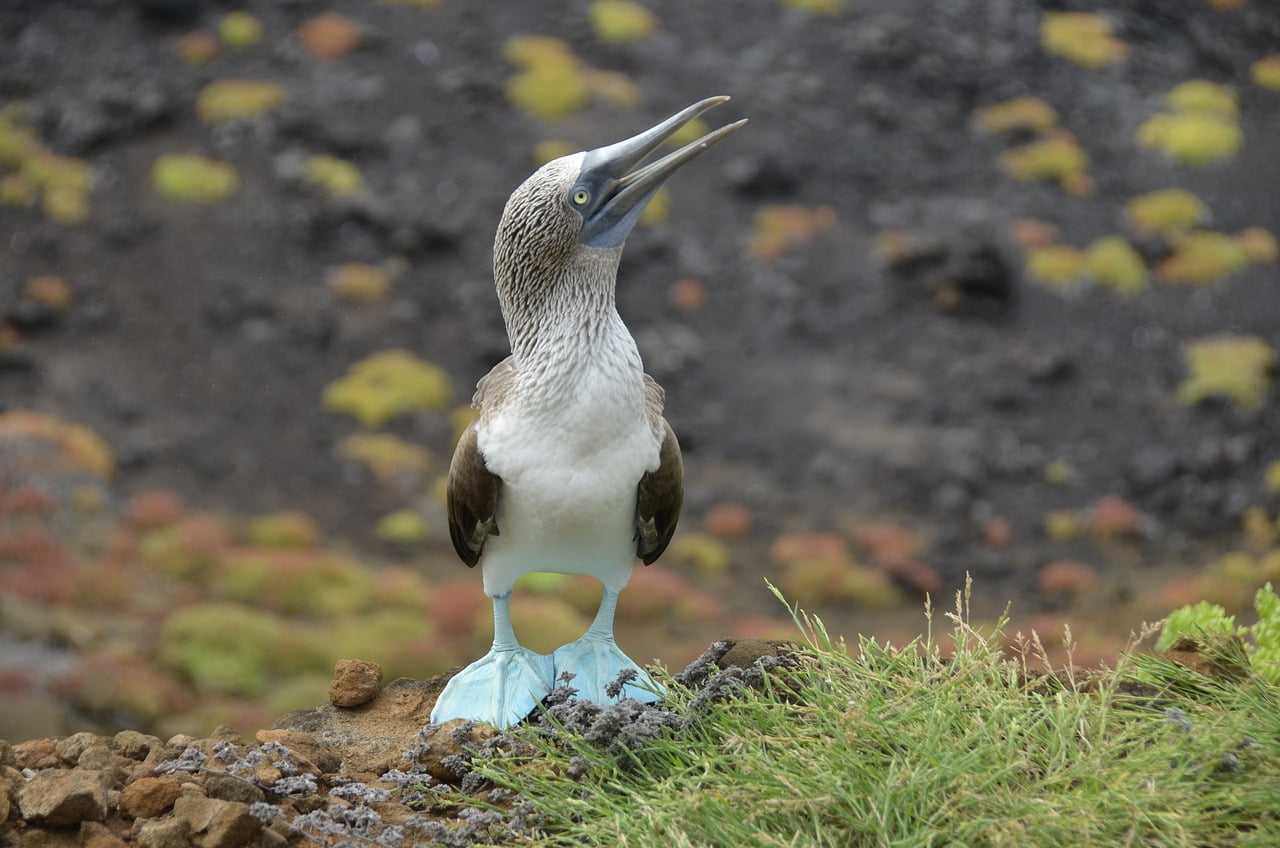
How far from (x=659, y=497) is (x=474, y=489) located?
532mm

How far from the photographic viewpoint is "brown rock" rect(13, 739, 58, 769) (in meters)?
3.53

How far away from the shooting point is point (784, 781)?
2.84 meters

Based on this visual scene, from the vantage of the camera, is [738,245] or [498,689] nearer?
[498,689]

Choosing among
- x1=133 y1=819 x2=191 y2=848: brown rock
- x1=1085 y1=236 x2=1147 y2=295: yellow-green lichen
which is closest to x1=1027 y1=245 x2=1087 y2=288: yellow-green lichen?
x1=1085 y1=236 x2=1147 y2=295: yellow-green lichen

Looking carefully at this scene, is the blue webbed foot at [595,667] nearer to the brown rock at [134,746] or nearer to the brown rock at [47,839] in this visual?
the brown rock at [134,746]

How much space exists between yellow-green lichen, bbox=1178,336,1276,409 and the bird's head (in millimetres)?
7073

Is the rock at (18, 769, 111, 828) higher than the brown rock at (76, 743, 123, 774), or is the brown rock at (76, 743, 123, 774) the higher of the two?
the rock at (18, 769, 111, 828)

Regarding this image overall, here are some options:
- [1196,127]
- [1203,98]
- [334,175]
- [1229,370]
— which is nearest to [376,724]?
[334,175]

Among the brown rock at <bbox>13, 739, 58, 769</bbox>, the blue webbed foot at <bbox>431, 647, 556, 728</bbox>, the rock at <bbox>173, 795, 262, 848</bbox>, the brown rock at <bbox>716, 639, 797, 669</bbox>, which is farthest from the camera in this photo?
the brown rock at <bbox>716, 639, 797, 669</bbox>

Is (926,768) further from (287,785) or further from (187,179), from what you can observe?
(187,179)

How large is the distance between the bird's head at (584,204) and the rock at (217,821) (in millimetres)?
1570

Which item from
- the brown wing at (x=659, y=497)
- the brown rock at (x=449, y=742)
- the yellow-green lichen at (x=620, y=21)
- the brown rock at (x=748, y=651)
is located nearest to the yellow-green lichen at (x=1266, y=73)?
the yellow-green lichen at (x=620, y=21)

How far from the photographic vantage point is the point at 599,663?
3906mm

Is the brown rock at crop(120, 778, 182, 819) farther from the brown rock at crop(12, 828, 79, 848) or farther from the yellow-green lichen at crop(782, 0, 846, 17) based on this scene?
the yellow-green lichen at crop(782, 0, 846, 17)
